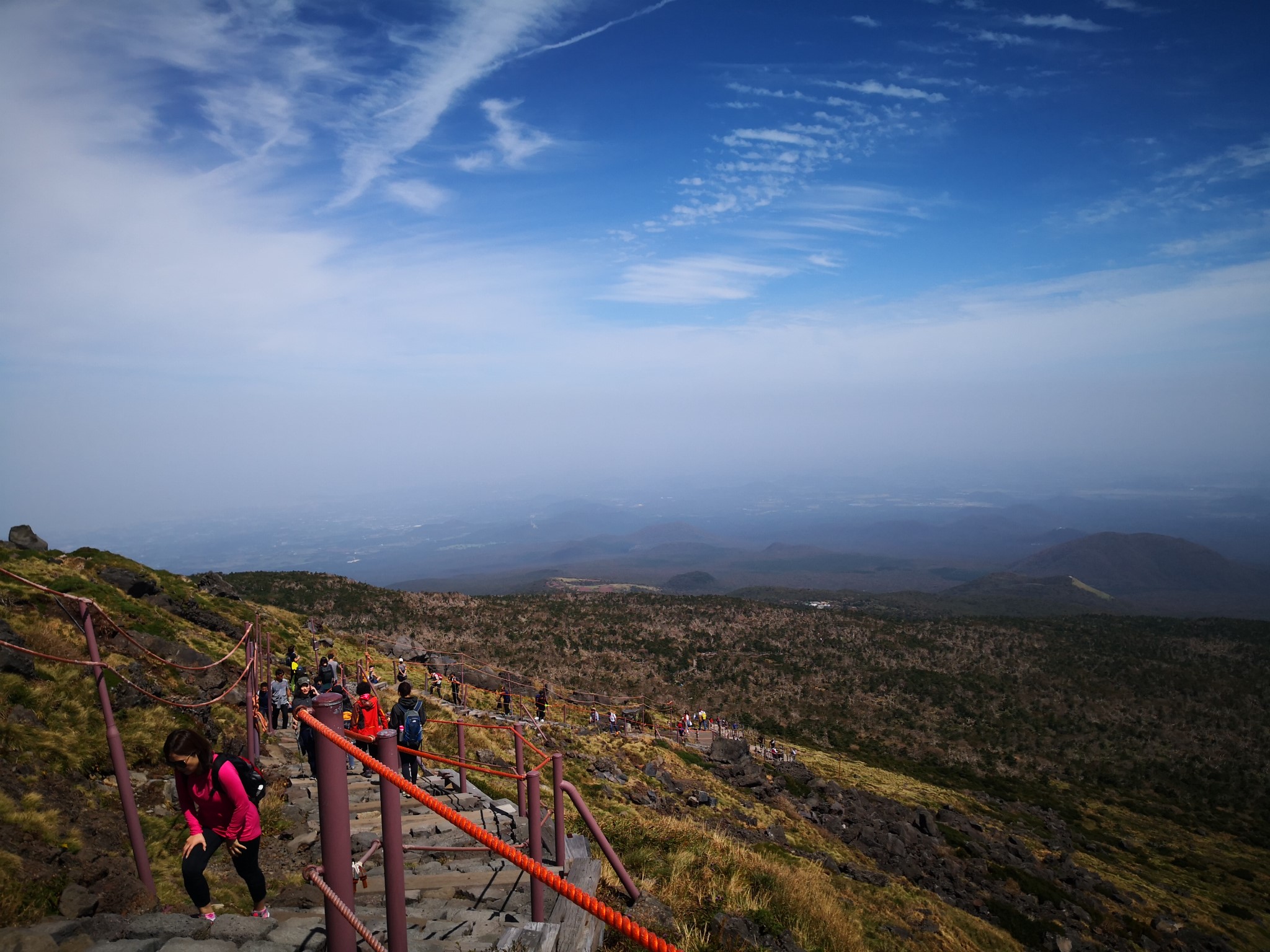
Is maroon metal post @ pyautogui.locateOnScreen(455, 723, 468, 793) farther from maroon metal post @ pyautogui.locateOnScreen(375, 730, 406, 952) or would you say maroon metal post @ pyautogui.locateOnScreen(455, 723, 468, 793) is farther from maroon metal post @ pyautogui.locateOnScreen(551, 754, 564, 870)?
maroon metal post @ pyautogui.locateOnScreen(375, 730, 406, 952)

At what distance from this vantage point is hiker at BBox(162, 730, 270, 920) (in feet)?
16.6

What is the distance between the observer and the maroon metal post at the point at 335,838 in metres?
3.03

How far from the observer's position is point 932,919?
14156 mm

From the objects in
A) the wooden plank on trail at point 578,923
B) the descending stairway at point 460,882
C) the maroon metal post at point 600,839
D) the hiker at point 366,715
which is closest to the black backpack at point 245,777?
the descending stairway at point 460,882

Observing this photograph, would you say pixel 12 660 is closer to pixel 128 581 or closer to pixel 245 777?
pixel 245 777

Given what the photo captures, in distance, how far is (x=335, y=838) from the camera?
3076mm

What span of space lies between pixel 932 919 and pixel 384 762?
1590cm

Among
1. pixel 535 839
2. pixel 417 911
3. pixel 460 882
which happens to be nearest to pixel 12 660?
pixel 460 882

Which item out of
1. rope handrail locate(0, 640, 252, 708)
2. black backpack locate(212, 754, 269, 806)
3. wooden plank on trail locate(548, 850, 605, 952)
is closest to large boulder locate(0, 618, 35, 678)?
rope handrail locate(0, 640, 252, 708)

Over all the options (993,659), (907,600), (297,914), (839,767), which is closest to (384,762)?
(297,914)

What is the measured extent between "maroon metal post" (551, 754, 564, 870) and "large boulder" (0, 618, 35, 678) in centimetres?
833

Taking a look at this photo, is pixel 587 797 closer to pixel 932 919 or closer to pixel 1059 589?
pixel 932 919

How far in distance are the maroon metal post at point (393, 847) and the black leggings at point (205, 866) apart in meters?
2.84

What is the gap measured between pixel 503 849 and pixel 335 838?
877 mm
